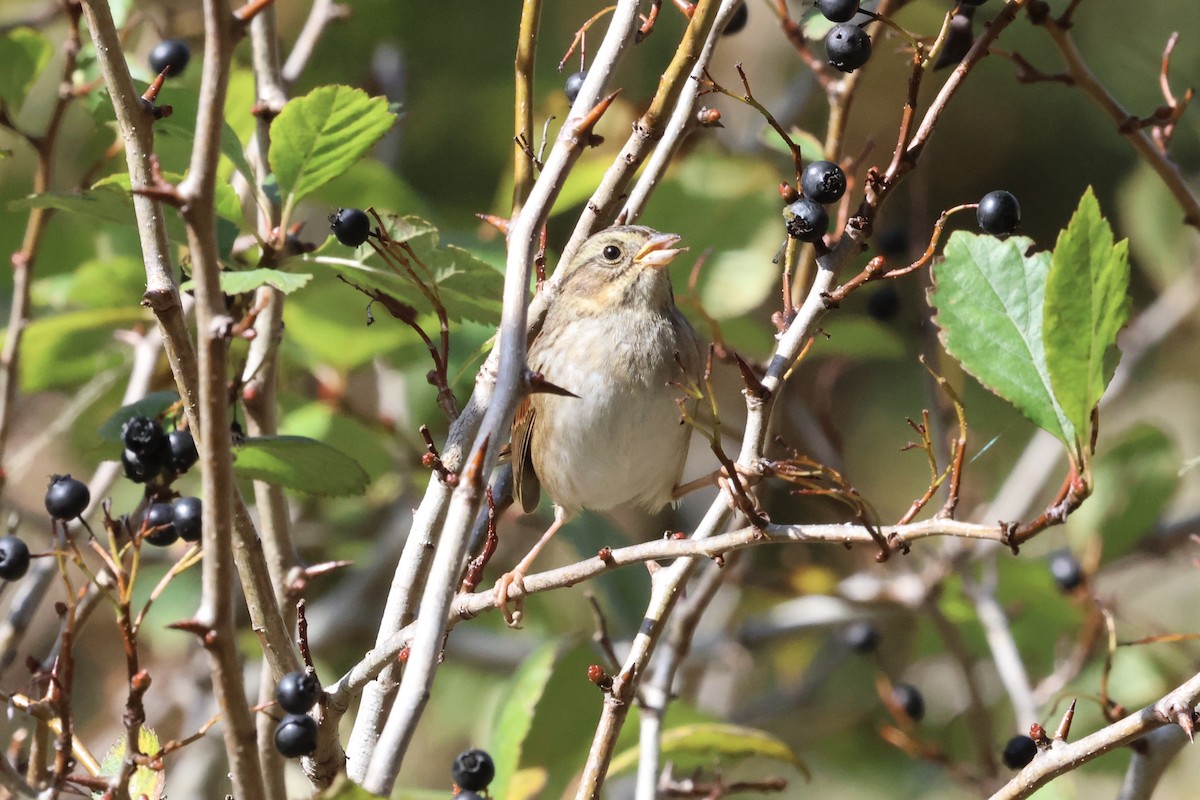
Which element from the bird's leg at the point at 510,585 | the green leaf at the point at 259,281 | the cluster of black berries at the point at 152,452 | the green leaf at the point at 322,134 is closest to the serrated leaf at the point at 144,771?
the cluster of black berries at the point at 152,452

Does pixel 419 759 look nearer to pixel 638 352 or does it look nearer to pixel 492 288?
pixel 638 352

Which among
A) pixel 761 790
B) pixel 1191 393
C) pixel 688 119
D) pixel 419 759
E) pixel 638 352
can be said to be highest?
pixel 688 119

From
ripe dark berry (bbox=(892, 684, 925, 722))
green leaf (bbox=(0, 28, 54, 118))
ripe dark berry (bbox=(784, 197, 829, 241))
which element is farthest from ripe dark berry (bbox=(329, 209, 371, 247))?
ripe dark berry (bbox=(892, 684, 925, 722))

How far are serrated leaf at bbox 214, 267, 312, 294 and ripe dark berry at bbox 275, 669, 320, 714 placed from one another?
0.65m

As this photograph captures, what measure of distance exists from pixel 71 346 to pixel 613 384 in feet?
4.65

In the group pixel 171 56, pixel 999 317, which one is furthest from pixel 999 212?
pixel 171 56

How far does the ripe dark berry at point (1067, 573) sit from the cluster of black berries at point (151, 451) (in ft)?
9.42

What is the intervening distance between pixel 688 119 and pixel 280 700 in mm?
1226

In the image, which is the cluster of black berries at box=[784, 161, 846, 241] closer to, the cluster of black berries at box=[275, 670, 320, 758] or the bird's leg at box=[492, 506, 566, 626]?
the bird's leg at box=[492, 506, 566, 626]

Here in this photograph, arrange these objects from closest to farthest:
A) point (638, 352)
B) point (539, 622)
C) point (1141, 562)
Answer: point (638, 352), point (1141, 562), point (539, 622)

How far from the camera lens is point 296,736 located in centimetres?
187

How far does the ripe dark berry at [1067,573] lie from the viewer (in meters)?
4.07

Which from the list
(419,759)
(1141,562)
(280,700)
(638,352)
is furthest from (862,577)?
(280,700)

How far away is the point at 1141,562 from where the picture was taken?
4.53 metres
